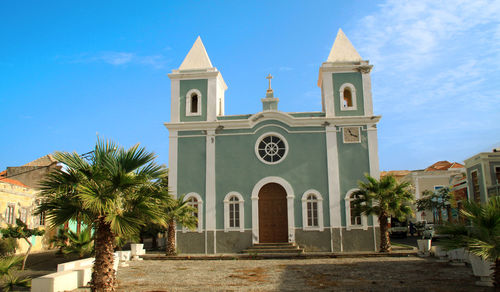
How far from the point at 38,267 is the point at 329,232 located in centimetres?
1290

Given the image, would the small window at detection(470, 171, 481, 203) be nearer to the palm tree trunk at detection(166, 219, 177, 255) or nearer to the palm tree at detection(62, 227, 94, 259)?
the palm tree trunk at detection(166, 219, 177, 255)

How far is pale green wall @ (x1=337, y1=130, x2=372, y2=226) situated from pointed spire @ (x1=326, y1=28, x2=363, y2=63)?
4246mm

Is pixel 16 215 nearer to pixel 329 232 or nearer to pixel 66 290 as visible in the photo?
pixel 66 290

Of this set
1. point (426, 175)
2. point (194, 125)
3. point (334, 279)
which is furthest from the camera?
point (426, 175)

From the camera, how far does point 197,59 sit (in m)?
23.3

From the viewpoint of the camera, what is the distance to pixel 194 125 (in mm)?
21844

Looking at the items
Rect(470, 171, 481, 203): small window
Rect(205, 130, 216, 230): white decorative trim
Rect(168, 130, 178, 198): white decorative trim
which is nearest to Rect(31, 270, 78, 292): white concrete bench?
Rect(205, 130, 216, 230): white decorative trim

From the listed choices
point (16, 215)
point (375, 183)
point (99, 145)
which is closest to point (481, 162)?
point (375, 183)

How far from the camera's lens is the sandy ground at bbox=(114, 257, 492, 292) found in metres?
10.5

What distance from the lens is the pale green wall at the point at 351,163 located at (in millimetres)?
20844

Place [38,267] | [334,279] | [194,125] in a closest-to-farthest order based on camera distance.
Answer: [334,279] < [38,267] < [194,125]

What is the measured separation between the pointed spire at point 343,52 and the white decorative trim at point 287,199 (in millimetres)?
7285

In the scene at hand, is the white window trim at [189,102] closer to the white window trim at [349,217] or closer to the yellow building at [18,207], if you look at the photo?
the white window trim at [349,217]

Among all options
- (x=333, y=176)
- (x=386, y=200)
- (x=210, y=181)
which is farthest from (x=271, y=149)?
(x=386, y=200)
